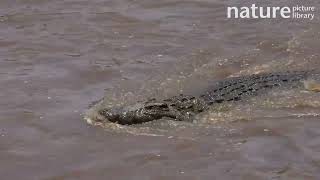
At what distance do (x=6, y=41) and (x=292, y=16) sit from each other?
14.4 feet

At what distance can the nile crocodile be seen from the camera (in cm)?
572

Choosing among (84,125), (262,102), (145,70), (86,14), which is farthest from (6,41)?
(262,102)

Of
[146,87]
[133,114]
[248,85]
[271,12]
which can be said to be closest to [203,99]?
[248,85]

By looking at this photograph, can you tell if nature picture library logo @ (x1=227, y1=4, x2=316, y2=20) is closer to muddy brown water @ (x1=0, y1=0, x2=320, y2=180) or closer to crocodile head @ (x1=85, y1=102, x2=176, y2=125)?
muddy brown water @ (x1=0, y1=0, x2=320, y2=180)

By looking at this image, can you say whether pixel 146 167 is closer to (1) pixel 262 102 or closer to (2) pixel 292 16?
(1) pixel 262 102

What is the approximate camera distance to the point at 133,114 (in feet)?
18.7

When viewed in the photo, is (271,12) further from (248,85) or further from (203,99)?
(203,99)

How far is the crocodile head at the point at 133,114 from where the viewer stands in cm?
570

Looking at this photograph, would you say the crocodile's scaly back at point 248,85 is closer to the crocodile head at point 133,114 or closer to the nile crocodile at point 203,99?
the nile crocodile at point 203,99

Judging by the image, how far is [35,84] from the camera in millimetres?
6512

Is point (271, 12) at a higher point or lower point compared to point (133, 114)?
higher

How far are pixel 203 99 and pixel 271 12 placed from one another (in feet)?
10.9

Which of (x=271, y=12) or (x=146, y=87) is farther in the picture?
(x=271, y=12)

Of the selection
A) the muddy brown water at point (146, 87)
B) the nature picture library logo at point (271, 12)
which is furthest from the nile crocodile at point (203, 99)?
the nature picture library logo at point (271, 12)
